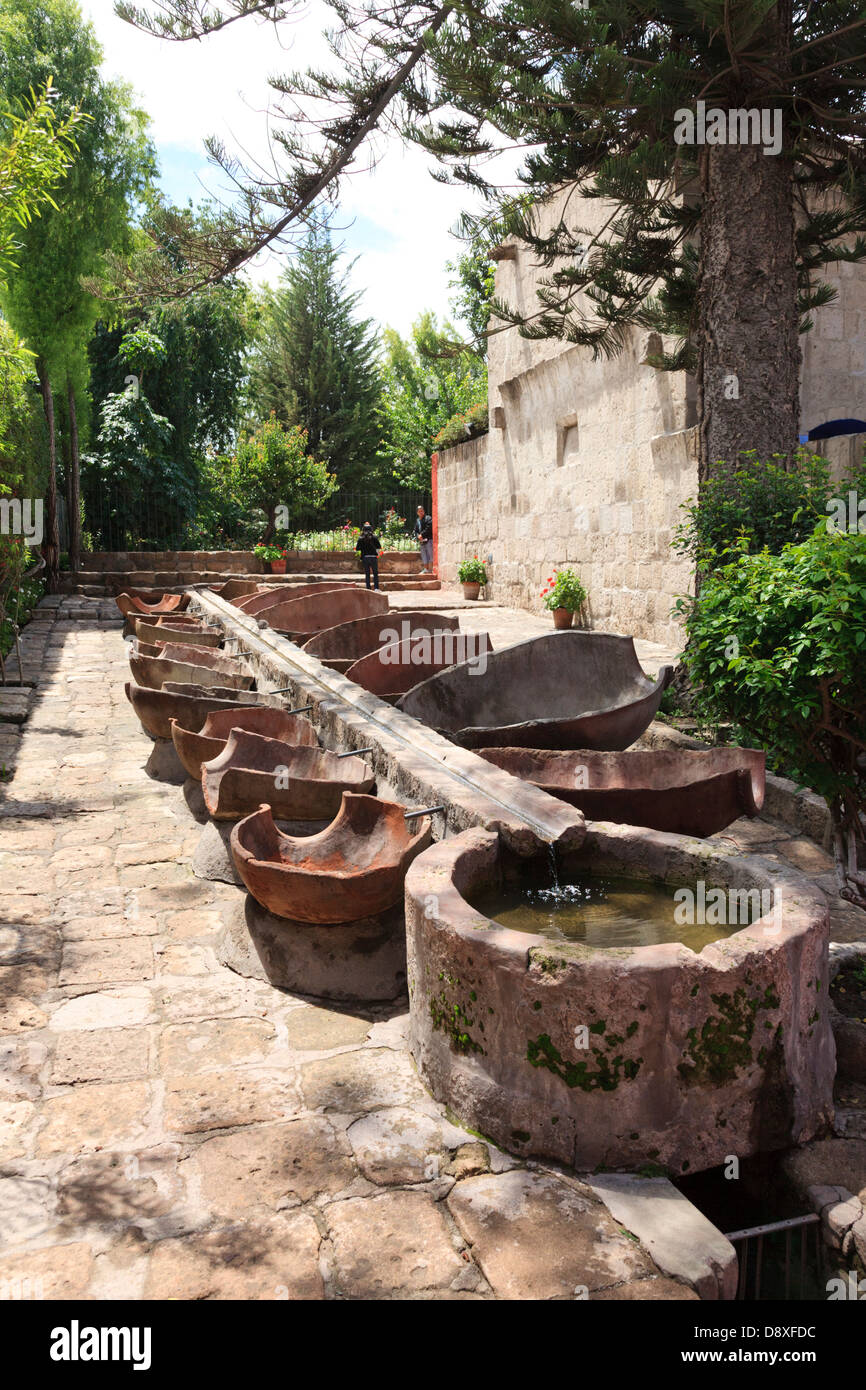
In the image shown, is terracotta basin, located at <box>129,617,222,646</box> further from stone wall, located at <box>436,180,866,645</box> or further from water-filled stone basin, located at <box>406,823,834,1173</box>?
water-filled stone basin, located at <box>406,823,834,1173</box>

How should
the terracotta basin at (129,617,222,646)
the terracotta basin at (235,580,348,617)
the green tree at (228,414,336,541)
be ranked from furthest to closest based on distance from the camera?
1. the green tree at (228,414,336,541)
2. the terracotta basin at (235,580,348,617)
3. the terracotta basin at (129,617,222,646)

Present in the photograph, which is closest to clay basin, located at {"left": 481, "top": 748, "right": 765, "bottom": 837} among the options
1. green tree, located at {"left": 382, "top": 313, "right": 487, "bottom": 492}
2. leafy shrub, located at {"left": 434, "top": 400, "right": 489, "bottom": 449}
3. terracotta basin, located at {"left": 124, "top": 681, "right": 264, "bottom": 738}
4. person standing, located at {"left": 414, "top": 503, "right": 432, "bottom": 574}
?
terracotta basin, located at {"left": 124, "top": 681, "right": 264, "bottom": 738}

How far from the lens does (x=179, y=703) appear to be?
19.6 feet

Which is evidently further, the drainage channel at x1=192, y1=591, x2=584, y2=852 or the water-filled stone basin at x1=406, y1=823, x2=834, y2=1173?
the drainage channel at x1=192, y1=591, x2=584, y2=852

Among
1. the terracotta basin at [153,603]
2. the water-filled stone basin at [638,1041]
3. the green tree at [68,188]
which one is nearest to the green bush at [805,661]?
the water-filled stone basin at [638,1041]

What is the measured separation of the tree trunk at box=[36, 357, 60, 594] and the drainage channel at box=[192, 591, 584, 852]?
31.5ft

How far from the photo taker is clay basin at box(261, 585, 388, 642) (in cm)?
945

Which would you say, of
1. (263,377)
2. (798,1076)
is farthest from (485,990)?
(263,377)

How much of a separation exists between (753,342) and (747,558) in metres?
3.08

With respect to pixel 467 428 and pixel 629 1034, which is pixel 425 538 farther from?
pixel 629 1034

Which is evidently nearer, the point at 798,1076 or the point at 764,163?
the point at 798,1076

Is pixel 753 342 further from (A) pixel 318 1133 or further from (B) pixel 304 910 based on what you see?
(A) pixel 318 1133

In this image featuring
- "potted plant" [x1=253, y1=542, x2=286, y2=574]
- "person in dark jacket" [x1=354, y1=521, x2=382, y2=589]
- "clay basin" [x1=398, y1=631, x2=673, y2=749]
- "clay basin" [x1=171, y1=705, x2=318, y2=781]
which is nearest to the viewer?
"clay basin" [x1=171, y1=705, x2=318, y2=781]

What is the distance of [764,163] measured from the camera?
6.07 metres
